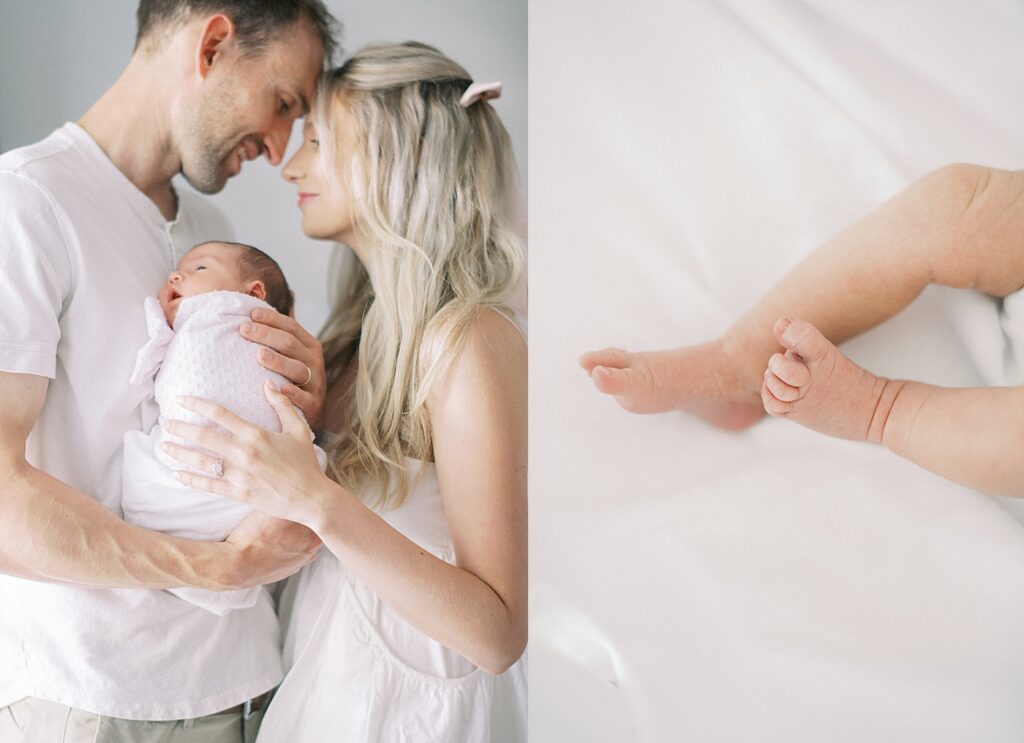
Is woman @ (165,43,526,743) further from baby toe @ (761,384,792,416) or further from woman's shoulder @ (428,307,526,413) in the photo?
baby toe @ (761,384,792,416)

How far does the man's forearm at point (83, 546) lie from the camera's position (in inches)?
36.3

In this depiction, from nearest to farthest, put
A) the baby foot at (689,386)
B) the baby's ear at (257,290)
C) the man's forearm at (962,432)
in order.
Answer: the man's forearm at (962,432)
the baby foot at (689,386)
the baby's ear at (257,290)

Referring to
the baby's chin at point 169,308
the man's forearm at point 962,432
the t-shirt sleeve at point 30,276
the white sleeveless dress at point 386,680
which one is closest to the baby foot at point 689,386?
the man's forearm at point 962,432

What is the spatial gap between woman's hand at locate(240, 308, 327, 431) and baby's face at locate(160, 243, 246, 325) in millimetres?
69

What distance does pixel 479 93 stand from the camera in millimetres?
1028

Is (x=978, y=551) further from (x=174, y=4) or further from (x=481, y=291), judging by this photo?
(x=174, y=4)

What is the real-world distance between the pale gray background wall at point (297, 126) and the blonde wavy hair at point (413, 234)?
33 millimetres

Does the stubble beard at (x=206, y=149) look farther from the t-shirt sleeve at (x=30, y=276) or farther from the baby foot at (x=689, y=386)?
the baby foot at (x=689, y=386)

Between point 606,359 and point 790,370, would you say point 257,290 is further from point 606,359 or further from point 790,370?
point 790,370

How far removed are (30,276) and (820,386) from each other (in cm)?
88

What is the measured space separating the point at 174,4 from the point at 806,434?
0.95 m

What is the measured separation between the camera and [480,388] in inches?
38.5

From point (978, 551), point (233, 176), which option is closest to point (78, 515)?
point (233, 176)

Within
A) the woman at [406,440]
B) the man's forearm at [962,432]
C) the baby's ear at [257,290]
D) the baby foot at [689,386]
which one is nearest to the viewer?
the man's forearm at [962,432]
